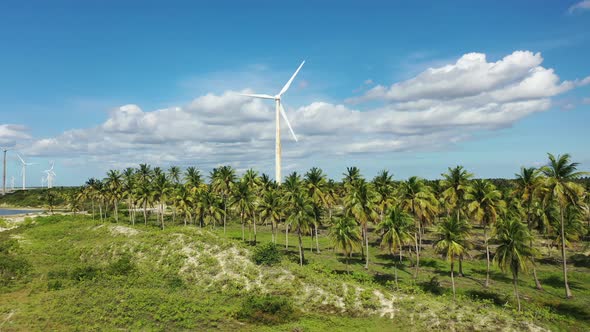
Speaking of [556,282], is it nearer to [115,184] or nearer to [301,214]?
[301,214]

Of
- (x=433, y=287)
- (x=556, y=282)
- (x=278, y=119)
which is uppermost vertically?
Answer: (x=278, y=119)

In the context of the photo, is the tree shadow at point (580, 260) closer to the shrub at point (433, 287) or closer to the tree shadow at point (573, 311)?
the tree shadow at point (573, 311)

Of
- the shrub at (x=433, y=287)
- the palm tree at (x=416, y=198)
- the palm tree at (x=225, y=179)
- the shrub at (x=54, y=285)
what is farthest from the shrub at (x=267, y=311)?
the palm tree at (x=225, y=179)

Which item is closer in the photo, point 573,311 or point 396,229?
point 573,311

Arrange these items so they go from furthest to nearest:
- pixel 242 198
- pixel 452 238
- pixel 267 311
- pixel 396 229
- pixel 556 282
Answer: pixel 242 198 → pixel 556 282 → pixel 396 229 → pixel 452 238 → pixel 267 311

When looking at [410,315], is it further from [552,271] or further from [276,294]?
[552,271]

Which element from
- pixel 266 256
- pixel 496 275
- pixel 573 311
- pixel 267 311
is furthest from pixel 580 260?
pixel 267 311

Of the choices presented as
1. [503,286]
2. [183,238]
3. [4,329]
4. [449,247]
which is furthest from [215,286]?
[503,286]
